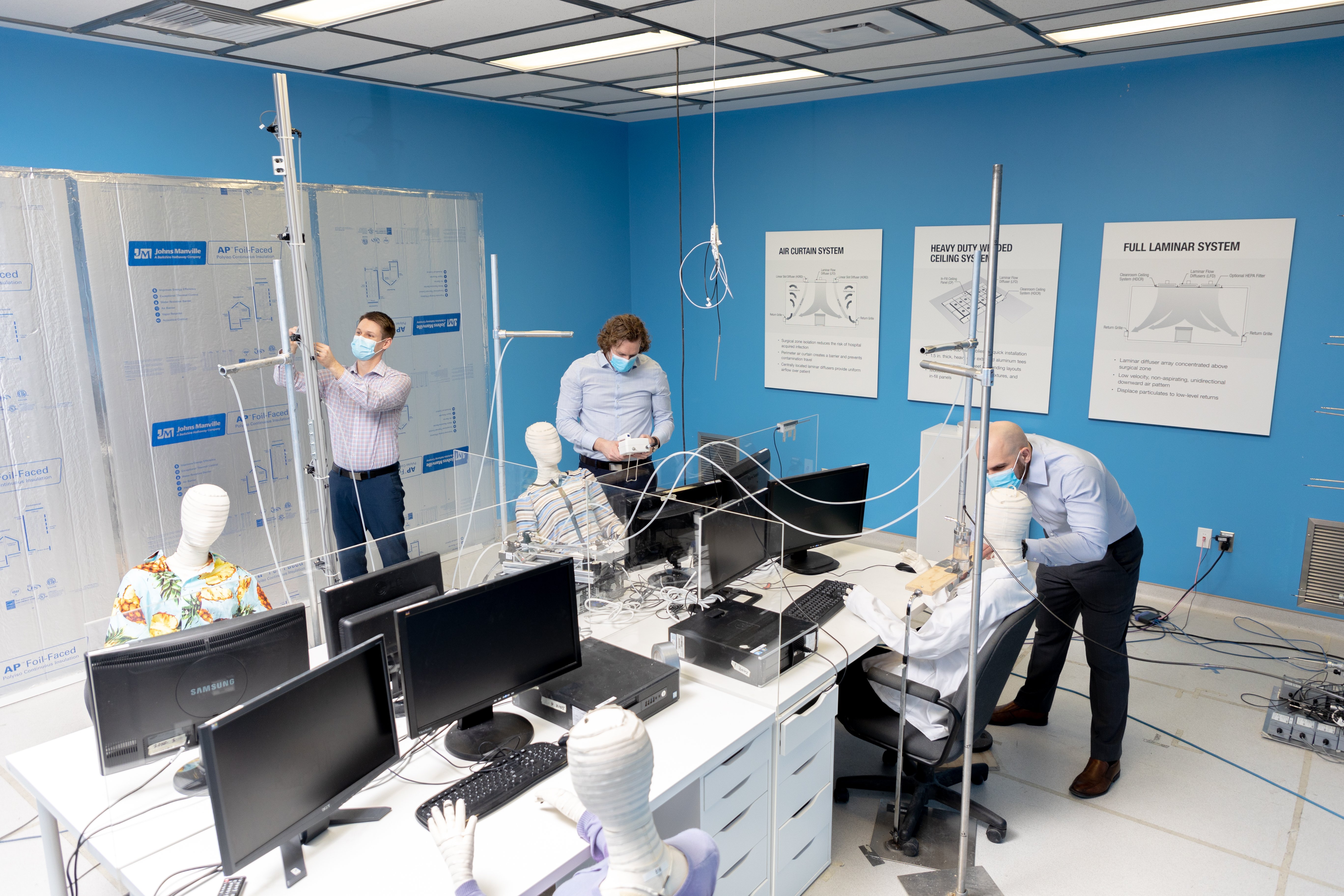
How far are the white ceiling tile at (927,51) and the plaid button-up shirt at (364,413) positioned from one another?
2.44m

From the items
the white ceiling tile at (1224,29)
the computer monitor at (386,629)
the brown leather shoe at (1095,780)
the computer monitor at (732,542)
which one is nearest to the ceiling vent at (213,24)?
the computer monitor at (386,629)

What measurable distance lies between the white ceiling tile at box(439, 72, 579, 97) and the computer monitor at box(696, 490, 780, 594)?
2.64 metres

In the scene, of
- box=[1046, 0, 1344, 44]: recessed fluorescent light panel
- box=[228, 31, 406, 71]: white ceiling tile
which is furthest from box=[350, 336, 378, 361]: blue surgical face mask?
box=[1046, 0, 1344, 44]: recessed fluorescent light panel

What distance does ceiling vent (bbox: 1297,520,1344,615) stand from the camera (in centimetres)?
406

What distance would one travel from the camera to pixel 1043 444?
297 cm

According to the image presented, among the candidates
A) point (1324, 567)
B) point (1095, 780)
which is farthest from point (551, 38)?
point (1324, 567)

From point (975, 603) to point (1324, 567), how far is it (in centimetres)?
306

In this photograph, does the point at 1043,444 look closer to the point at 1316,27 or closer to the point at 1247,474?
the point at 1247,474

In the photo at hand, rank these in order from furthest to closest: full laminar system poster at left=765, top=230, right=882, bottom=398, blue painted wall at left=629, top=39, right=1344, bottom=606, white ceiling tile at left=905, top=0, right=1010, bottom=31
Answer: full laminar system poster at left=765, top=230, right=882, bottom=398, blue painted wall at left=629, top=39, right=1344, bottom=606, white ceiling tile at left=905, top=0, right=1010, bottom=31

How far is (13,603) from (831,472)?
11.1ft

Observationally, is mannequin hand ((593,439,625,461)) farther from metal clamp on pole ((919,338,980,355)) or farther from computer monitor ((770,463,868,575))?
metal clamp on pole ((919,338,980,355))

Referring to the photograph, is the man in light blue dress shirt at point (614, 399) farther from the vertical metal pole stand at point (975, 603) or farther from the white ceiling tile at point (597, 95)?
the vertical metal pole stand at point (975, 603)

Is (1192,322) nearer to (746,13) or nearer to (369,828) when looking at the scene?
(746,13)

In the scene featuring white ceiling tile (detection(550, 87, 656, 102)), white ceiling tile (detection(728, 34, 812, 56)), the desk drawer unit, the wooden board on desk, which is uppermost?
white ceiling tile (detection(550, 87, 656, 102))
